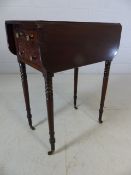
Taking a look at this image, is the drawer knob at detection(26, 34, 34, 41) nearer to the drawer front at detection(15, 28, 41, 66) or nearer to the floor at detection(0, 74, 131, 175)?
the drawer front at detection(15, 28, 41, 66)

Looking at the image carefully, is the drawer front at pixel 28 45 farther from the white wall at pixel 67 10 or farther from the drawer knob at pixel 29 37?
the white wall at pixel 67 10

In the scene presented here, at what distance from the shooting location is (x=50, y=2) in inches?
94.0

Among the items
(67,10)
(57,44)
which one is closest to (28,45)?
(57,44)

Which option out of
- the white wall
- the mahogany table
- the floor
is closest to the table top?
the mahogany table

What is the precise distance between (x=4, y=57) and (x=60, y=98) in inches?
44.6

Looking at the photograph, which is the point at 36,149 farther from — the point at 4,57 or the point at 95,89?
the point at 4,57

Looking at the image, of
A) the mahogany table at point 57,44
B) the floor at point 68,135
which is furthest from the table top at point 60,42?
the floor at point 68,135

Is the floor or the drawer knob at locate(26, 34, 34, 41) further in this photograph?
the floor

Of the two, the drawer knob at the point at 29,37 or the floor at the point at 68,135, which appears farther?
the floor at the point at 68,135

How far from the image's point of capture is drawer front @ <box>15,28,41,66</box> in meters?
0.94

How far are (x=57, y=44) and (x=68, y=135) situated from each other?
2.66 feet

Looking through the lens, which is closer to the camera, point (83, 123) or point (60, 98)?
point (83, 123)

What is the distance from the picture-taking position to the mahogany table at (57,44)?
2.95ft

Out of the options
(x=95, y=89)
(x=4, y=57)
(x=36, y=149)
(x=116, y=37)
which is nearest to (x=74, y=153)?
(x=36, y=149)
